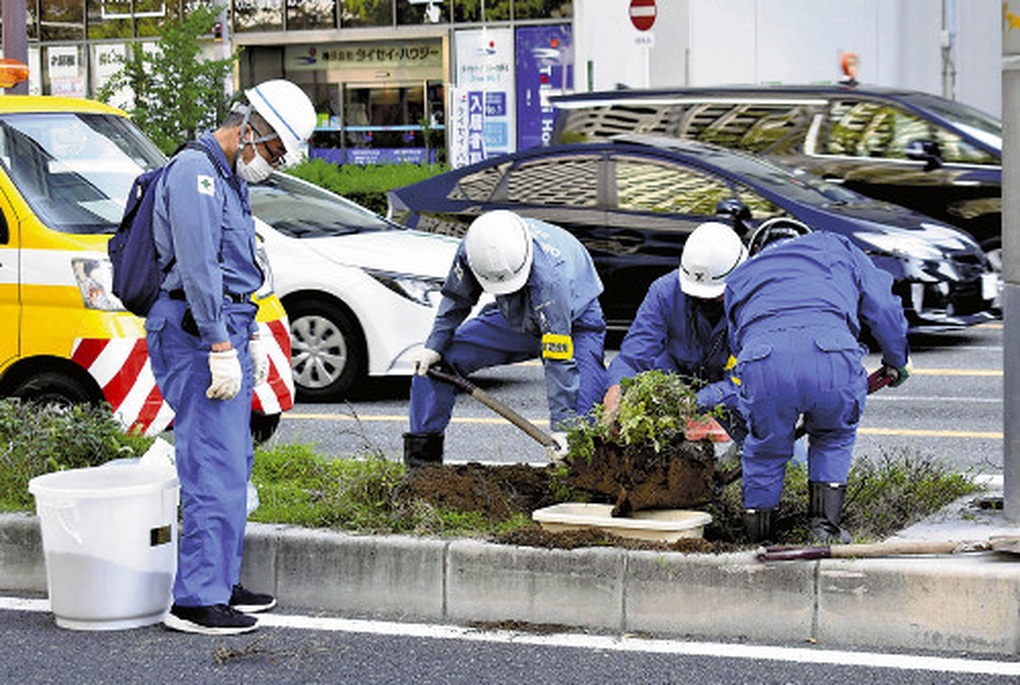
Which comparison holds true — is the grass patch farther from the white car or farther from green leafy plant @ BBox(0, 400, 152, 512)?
the white car

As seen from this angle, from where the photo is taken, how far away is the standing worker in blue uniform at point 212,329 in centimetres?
628

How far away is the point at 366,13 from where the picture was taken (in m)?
27.5

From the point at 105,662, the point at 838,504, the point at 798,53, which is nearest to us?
the point at 105,662

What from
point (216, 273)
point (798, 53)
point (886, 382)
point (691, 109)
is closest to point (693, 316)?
point (886, 382)

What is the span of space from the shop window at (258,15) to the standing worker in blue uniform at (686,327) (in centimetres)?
2097

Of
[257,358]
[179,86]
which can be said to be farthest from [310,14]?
[257,358]

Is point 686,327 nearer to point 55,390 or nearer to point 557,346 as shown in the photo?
point 557,346

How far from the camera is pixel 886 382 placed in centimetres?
711

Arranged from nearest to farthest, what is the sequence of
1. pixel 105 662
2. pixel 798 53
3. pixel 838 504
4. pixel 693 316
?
pixel 105 662 < pixel 838 504 < pixel 693 316 < pixel 798 53

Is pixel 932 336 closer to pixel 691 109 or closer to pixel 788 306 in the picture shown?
pixel 691 109

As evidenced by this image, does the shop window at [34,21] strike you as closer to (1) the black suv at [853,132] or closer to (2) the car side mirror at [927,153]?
(1) the black suv at [853,132]

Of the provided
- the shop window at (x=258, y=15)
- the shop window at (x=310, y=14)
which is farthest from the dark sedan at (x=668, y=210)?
the shop window at (x=258, y=15)

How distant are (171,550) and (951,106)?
11003mm

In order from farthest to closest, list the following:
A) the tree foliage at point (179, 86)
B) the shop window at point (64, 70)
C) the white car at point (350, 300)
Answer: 1. the shop window at point (64, 70)
2. the tree foliage at point (179, 86)
3. the white car at point (350, 300)
